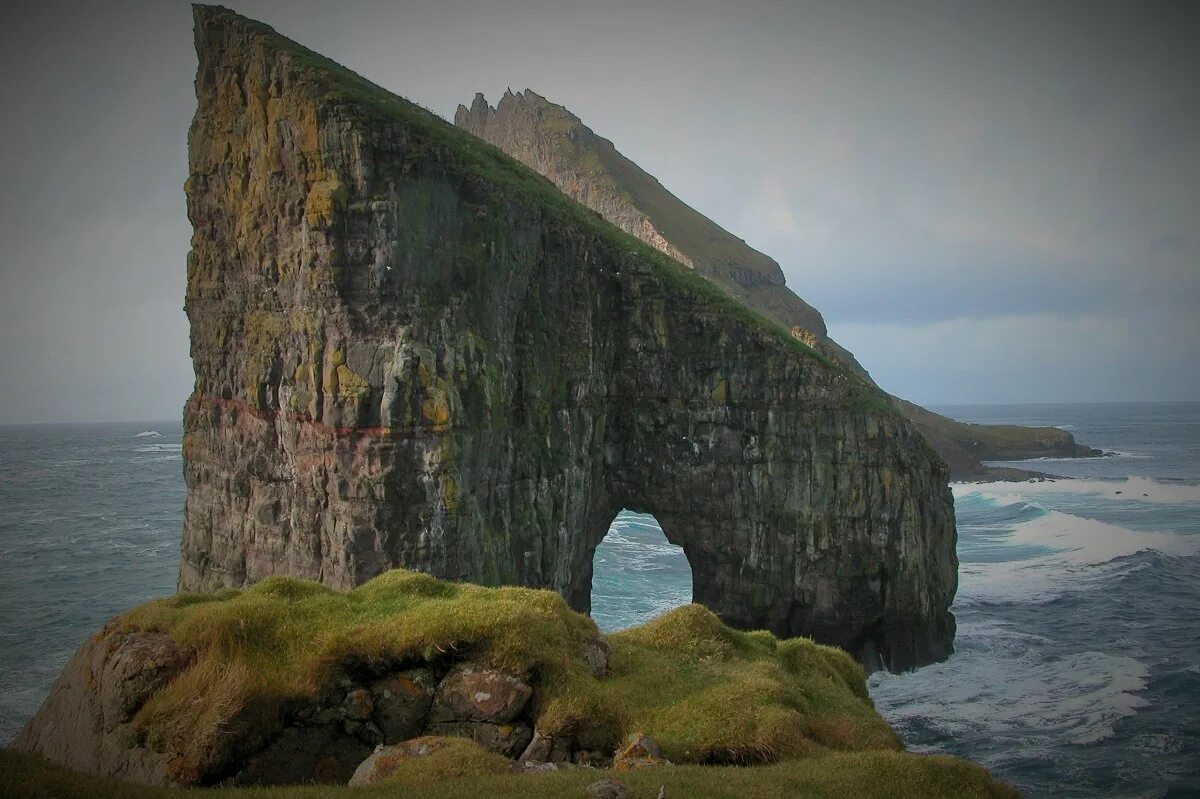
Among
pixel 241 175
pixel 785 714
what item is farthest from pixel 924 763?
pixel 241 175

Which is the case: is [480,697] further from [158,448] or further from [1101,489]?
→ [158,448]

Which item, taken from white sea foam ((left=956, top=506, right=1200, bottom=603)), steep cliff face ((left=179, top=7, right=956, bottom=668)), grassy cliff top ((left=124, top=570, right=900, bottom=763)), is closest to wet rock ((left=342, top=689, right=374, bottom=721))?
grassy cliff top ((left=124, top=570, right=900, bottom=763))

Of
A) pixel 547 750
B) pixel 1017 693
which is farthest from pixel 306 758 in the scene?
pixel 1017 693

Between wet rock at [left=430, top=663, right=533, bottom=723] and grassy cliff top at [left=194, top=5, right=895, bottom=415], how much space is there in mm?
20553

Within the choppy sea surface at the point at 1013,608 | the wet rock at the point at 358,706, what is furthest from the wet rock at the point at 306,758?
the choppy sea surface at the point at 1013,608

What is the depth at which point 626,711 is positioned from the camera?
504 inches

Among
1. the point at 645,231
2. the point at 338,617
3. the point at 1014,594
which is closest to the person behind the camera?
the point at 338,617

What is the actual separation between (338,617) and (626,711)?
5530 millimetres

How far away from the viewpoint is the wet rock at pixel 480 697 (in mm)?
12406

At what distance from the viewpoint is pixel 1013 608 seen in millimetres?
40219

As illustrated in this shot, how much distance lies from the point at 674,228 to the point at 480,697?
267 feet

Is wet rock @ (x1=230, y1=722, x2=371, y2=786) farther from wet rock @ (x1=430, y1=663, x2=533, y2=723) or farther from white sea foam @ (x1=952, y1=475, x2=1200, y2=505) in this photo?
white sea foam @ (x1=952, y1=475, x2=1200, y2=505)

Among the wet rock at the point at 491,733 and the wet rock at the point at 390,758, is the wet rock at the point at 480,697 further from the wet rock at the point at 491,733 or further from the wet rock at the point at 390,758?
the wet rock at the point at 390,758

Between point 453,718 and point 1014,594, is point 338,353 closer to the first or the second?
point 453,718
